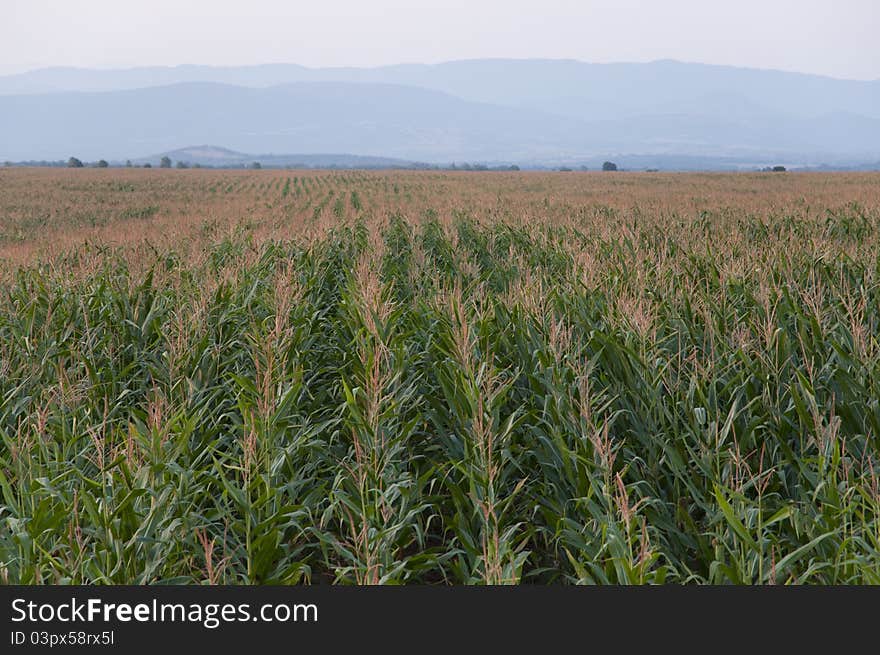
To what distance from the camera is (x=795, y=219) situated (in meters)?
14.0

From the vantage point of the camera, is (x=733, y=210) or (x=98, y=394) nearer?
(x=98, y=394)

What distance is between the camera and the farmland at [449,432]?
125 inches

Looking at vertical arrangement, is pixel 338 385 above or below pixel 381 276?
below

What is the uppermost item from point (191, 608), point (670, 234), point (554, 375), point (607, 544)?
point (670, 234)

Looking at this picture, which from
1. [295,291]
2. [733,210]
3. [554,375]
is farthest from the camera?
[733,210]

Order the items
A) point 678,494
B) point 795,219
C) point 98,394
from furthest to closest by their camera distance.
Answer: point 795,219, point 98,394, point 678,494

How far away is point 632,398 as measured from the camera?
15.6ft

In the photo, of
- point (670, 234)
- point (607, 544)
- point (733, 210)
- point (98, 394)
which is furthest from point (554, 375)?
point (733, 210)

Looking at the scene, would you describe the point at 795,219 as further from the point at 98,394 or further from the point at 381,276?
the point at 98,394

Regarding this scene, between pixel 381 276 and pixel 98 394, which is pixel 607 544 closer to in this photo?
pixel 98 394

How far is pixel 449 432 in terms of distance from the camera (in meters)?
4.89

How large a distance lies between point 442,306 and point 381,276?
252 centimetres

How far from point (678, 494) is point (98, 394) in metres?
4.29

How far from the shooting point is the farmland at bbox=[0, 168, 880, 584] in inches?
125
